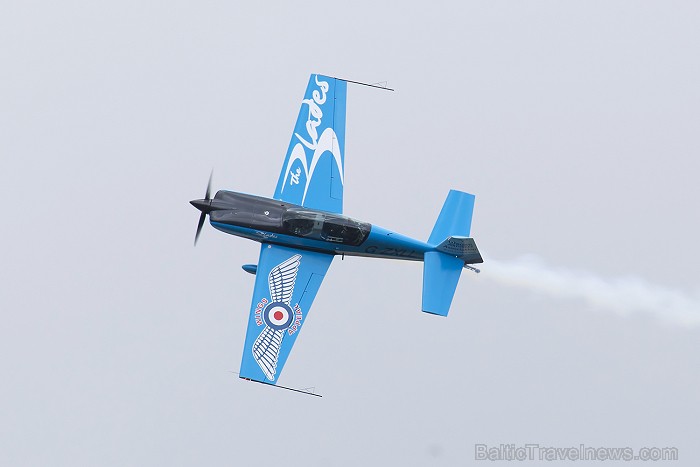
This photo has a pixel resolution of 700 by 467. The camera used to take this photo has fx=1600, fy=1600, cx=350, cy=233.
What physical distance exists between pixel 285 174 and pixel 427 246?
4.42 metres

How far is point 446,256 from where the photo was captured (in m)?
42.1

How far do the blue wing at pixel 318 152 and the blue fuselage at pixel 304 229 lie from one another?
580 mm

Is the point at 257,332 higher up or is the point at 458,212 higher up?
the point at 458,212

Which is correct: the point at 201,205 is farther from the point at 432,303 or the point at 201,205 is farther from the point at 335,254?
the point at 432,303

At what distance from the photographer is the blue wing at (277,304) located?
41.5 meters

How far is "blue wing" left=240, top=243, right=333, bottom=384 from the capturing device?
4147 cm

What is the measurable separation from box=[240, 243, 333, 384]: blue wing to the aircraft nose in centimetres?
183

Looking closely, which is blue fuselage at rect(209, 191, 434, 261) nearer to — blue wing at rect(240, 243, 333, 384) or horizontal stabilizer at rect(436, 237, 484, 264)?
blue wing at rect(240, 243, 333, 384)

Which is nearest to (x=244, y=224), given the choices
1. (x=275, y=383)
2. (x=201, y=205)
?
(x=201, y=205)

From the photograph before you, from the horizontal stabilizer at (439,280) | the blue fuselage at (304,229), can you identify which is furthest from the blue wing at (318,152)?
the horizontal stabilizer at (439,280)

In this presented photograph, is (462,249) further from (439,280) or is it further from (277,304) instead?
(277,304)

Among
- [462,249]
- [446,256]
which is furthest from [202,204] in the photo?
[462,249]

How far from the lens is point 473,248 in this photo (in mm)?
41875

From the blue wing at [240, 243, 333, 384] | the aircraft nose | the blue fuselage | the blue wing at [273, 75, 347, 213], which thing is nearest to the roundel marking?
the blue wing at [240, 243, 333, 384]
